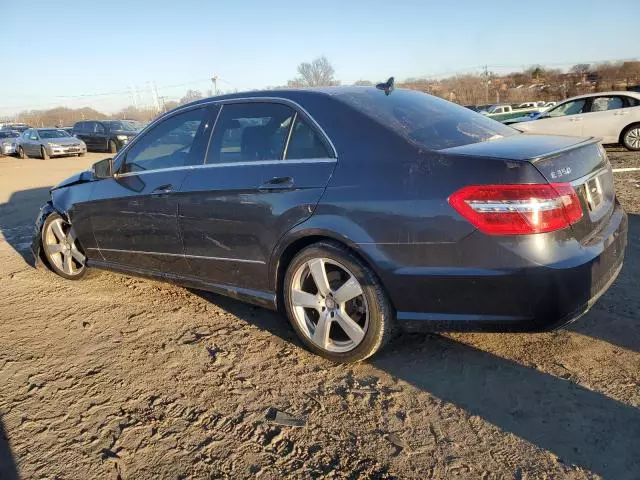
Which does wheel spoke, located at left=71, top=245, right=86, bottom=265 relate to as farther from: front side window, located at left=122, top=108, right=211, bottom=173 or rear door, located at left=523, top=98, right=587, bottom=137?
rear door, located at left=523, top=98, right=587, bottom=137

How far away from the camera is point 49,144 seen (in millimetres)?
21625

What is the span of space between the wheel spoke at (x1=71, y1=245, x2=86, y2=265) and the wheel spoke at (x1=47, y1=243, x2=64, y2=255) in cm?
17

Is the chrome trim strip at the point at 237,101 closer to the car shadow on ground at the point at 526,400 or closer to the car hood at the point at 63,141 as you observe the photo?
the car shadow on ground at the point at 526,400

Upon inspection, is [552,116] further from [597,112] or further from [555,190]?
[555,190]

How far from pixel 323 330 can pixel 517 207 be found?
1.31m

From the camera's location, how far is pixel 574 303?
2430 millimetres

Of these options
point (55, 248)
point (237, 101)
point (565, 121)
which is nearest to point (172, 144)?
point (237, 101)

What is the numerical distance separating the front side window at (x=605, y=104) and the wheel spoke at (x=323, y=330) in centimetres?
1140

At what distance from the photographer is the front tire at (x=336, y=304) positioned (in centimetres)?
277

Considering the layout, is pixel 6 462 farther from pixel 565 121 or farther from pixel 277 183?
pixel 565 121

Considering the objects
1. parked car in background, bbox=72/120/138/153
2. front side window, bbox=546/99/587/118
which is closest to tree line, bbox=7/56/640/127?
parked car in background, bbox=72/120/138/153

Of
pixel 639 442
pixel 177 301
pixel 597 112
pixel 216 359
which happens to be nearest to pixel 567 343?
pixel 639 442

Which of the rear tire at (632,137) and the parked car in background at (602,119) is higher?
the parked car in background at (602,119)

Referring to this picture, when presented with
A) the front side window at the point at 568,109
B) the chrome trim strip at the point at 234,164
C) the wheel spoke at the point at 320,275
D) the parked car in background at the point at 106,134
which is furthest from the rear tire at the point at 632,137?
the parked car in background at the point at 106,134
